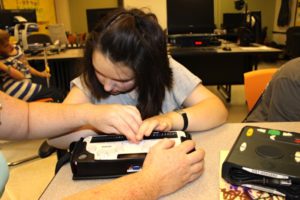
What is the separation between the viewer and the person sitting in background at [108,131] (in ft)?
1.93

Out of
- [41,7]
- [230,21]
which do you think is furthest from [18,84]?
[230,21]

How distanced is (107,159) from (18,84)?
2.11 metres

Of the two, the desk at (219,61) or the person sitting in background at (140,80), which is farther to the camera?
the desk at (219,61)

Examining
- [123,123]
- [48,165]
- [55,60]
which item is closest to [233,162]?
[123,123]

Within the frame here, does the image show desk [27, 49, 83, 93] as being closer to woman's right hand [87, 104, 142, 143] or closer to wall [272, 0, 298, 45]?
woman's right hand [87, 104, 142, 143]

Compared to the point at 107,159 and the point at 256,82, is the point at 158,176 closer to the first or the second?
the point at 107,159

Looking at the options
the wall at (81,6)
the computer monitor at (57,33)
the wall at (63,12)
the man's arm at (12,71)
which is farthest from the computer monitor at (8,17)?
the wall at (81,6)

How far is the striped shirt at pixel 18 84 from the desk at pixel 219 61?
58.4 inches

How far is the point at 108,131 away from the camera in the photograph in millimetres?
817

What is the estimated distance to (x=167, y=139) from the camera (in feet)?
2.33

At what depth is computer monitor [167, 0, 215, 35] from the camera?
3295mm

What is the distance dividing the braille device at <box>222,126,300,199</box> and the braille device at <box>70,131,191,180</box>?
0.49ft

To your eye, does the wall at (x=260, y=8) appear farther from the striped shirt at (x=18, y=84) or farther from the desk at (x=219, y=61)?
the striped shirt at (x=18, y=84)

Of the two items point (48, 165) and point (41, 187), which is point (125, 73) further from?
point (48, 165)
